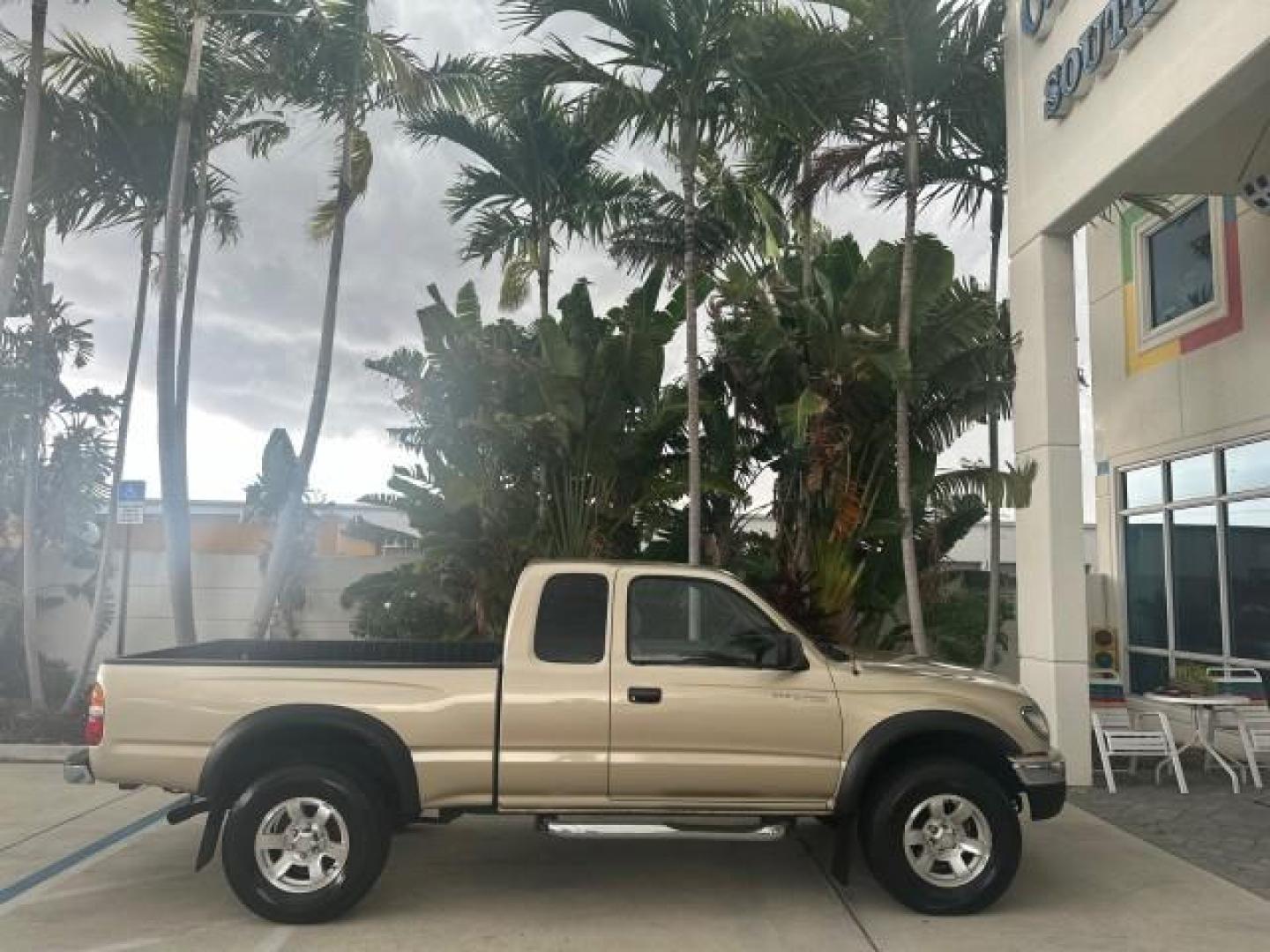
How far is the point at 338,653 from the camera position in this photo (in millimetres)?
6676

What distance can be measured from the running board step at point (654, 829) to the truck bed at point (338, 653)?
93 centimetres

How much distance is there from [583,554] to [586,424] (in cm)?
147

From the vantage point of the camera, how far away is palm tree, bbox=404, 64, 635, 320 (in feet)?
43.4

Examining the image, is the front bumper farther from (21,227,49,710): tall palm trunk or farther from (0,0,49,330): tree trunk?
(21,227,49,710): tall palm trunk

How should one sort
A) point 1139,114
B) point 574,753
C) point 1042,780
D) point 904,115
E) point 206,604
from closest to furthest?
point 574,753 → point 1042,780 → point 1139,114 → point 904,115 → point 206,604

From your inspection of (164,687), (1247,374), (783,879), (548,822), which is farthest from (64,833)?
(1247,374)

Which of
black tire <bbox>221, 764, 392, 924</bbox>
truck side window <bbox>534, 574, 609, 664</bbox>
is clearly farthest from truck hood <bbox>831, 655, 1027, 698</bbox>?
black tire <bbox>221, 764, 392, 924</bbox>

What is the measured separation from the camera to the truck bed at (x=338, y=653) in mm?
5652

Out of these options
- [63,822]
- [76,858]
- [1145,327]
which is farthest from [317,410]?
[1145,327]

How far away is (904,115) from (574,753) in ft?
24.7

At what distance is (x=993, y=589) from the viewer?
1143cm

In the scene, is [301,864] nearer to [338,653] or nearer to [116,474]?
[338,653]

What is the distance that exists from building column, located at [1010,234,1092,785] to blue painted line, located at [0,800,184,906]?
6.75 meters

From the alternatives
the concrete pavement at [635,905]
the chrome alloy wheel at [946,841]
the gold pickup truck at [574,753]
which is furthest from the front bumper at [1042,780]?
the concrete pavement at [635,905]
